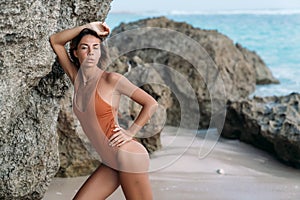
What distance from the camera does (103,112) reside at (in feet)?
11.9

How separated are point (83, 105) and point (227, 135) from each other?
13.3 ft

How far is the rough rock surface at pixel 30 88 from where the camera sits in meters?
3.61

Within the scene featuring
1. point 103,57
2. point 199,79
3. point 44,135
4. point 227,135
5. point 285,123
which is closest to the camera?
point 103,57

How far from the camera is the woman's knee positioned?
356 centimetres

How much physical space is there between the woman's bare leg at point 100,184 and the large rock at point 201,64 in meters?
4.50

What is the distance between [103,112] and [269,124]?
3.46m

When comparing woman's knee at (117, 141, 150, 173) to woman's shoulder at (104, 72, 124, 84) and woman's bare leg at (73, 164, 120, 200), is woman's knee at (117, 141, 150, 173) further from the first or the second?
woman's shoulder at (104, 72, 124, 84)

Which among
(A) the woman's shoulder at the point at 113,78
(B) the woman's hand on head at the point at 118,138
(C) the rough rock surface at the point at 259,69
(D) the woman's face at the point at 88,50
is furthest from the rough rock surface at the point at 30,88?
(C) the rough rock surface at the point at 259,69

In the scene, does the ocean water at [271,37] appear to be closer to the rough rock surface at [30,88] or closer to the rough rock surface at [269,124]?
the rough rock surface at [269,124]

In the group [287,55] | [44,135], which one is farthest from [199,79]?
[287,55]

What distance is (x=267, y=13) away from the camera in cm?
4812

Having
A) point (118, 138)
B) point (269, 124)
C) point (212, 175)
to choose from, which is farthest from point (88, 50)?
point (269, 124)

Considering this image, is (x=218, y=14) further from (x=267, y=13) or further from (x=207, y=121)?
(x=207, y=121)

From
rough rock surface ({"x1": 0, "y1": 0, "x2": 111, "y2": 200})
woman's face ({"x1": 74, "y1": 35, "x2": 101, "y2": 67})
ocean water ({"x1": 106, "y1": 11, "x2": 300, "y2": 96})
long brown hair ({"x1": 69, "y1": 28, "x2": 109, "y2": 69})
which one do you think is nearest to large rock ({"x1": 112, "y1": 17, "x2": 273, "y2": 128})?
ocean water ({"x1": 106, "y1": 11, "x2": 300, "y2": 96})
